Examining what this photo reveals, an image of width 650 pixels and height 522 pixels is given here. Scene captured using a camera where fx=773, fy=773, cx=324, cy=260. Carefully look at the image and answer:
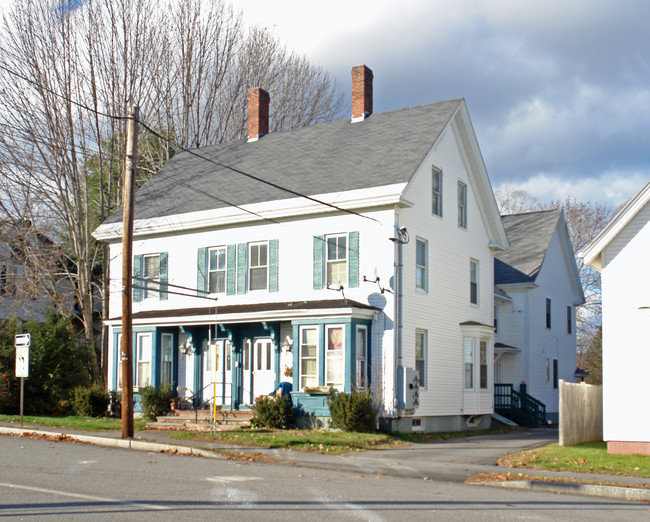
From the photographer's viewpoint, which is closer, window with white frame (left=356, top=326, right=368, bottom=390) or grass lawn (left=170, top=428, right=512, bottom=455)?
grass lawn (left=170, top=428, right=512, bottom=455)

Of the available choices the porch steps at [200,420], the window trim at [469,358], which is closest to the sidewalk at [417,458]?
the porch steps at [200,420]

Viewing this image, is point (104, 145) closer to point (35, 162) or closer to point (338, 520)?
point (35, 162)

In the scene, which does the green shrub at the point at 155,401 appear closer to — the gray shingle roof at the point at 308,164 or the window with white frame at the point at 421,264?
the gray shingle roof at the point at 308,164

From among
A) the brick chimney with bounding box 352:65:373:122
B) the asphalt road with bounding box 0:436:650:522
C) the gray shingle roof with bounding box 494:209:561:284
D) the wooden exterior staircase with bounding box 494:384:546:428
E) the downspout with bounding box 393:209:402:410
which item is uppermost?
the brick chimney with bounding box 352:65:373:122

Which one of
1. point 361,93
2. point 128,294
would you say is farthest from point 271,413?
point 361,93

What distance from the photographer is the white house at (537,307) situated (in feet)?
108

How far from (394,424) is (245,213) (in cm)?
817

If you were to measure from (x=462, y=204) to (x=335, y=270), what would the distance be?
20.5 ft

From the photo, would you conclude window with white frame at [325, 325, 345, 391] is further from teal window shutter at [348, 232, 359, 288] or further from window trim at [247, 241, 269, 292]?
window trim at [247, 241, 269, 292]

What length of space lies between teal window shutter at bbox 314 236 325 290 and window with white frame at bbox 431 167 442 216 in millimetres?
3985


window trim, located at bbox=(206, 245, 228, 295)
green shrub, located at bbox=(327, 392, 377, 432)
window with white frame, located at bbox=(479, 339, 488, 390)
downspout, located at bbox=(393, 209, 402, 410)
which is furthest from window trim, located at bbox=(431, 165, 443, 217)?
green shrub, located at bbox=(327, 392, 377, 432)

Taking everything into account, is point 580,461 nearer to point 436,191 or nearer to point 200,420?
point 200,420

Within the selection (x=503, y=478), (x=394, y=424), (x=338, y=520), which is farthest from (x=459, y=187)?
(x=338, y=520)

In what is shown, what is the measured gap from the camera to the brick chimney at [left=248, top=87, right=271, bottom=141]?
3031cm
